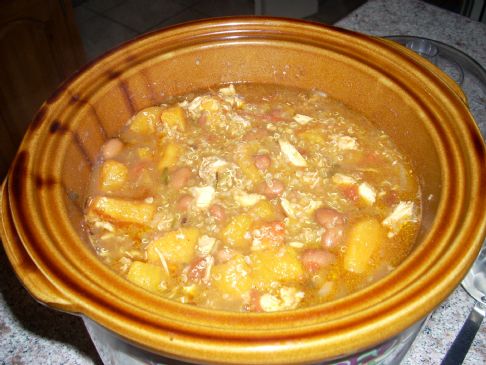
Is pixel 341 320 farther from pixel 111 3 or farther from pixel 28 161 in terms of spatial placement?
pixel 111 3

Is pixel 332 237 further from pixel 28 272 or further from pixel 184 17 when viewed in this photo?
pixel 184 17

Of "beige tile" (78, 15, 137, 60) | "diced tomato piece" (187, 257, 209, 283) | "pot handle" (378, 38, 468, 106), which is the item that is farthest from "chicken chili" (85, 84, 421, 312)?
"beige tile" (78, 15, 137, 60)

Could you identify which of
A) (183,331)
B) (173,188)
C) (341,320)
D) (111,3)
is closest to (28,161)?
(173,188)

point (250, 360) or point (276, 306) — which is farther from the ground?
point (250, 360)

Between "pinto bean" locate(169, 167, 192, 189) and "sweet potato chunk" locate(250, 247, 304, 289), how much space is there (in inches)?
10.6

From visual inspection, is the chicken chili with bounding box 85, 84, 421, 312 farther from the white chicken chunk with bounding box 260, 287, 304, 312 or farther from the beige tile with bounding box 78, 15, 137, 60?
the beige tile with bounding box 78, 15, 137, 60

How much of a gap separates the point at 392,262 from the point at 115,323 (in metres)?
0.58

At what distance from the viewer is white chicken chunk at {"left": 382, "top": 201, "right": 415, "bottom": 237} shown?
1.12 metres

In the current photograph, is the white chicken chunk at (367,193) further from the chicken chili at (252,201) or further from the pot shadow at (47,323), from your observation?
the pot shadow at (47,323)

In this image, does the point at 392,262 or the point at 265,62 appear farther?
the point at 265,62

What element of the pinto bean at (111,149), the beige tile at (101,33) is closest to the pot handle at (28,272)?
the pinto bean at (111,149)

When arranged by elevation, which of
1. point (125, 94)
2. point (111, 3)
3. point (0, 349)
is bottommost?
point (111, 3)

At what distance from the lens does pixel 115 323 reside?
726mm

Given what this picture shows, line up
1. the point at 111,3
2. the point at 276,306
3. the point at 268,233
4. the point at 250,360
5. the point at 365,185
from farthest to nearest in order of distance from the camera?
the point at 111,3 → the point at 365,185 → the point at 268,233 → the point at 276,306 → the point at 250,360
